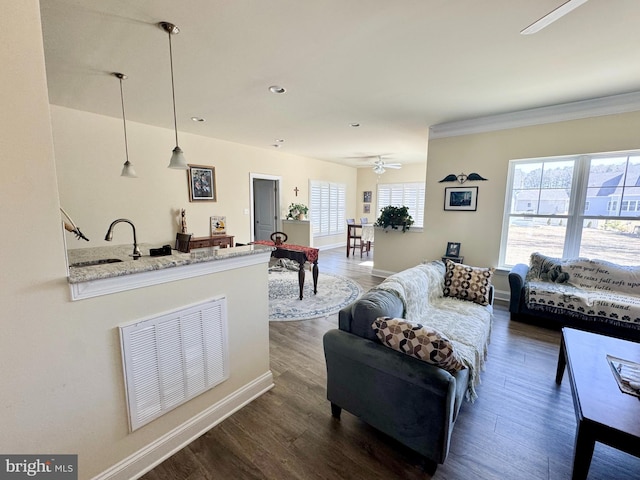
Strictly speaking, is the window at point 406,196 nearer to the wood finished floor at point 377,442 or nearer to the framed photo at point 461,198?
the framed photo at point 461,198

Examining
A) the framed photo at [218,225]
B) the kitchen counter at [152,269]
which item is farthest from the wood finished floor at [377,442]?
the framed photo at [218,225]

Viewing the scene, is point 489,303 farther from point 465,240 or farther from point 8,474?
point 8,474

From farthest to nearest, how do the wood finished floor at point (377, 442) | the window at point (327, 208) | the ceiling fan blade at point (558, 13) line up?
the window at point (327, 208), the wood finished floor at point (377, 442), the ceiling fan blade at point (558, 13)

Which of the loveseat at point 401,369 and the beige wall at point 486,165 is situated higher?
the beige wall at point 486,165

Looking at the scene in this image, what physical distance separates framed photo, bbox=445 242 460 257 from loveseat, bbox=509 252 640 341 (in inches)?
36.8

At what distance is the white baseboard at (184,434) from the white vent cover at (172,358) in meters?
0.18

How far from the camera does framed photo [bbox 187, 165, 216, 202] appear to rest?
16.6 feet

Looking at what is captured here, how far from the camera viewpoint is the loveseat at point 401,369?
1.44 metres

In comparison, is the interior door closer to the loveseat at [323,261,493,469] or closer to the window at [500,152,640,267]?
the window at [500,152,640,267]

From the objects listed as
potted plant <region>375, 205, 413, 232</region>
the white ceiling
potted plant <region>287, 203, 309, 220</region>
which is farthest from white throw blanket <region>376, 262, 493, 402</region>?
potted plant <region>287, 203, 309, 220</region>

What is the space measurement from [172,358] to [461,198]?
14.7ft

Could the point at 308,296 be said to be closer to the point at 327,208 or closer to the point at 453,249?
the point at 453,249

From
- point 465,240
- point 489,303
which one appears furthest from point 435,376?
point 465,240

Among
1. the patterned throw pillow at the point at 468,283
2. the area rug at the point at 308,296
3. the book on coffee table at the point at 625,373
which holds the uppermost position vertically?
the patterned throw pillow at the point at 468,283
